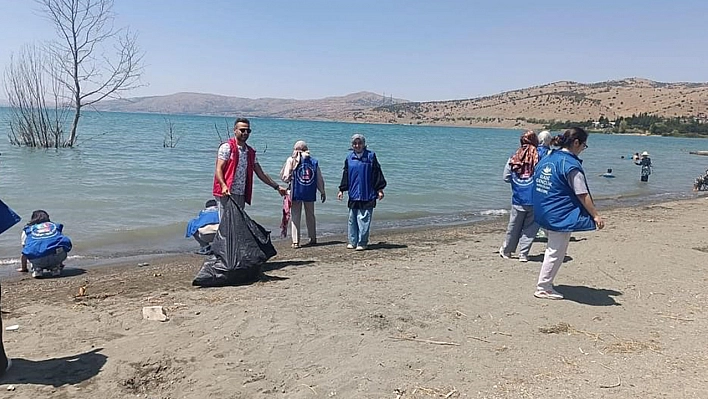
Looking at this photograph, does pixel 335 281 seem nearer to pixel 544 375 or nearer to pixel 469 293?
pixel 469 293

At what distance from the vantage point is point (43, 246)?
7.54 m

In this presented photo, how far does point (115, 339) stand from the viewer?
A: 4.80 m

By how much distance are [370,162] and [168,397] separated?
5584 millimetres

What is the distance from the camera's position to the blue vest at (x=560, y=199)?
5.69m

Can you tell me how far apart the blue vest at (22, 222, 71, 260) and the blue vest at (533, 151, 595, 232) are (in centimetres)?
603

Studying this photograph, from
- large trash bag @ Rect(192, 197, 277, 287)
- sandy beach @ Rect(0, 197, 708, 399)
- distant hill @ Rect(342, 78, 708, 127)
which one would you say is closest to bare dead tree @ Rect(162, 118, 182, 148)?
sandy beach @ Rect(0, 197, 708, 399)

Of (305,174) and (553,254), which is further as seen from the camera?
(305,174)

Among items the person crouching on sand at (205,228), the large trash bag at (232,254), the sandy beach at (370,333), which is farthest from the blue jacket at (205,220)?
the large trash bag at (232,254)

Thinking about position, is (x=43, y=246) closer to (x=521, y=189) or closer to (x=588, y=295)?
(x=521, y=189)

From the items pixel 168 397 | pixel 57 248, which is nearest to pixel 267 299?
pixel 168 397

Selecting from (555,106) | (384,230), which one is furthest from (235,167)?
(555,106)

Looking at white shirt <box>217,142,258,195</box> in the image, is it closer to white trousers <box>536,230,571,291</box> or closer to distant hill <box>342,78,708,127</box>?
white trousers <box>536,230,571,291</box>

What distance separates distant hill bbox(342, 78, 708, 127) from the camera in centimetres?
10694

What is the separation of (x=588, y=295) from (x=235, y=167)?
4280 millimetres
